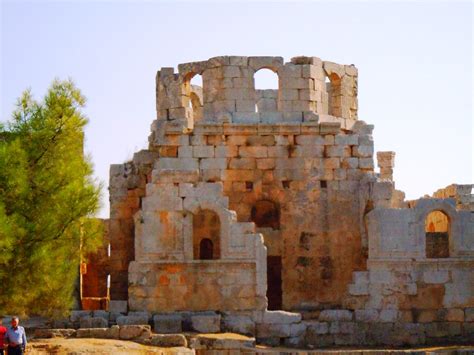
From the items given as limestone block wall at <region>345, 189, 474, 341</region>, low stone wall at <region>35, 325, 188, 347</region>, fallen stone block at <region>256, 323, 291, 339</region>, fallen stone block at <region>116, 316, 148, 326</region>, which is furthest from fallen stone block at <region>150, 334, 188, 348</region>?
limestone block wall at <region>345, 189, 474, 341</region>

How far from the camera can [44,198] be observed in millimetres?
20234

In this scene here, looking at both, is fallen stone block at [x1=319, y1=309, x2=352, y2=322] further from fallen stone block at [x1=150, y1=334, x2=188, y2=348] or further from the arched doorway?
fallen stone block at [x1=150, y1=334, x2=188, y2=348]

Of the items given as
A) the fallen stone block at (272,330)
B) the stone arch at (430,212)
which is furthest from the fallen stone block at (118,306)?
the stone arch at (430,212)

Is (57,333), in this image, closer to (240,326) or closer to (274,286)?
(240,326)

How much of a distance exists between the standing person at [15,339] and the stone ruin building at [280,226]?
14.3 feet

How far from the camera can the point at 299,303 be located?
2438cm

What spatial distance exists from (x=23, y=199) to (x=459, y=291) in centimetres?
924

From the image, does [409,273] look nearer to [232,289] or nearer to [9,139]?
[232,289]

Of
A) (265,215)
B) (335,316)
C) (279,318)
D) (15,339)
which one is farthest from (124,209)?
(15,339)

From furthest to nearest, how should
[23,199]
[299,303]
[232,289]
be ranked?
[299,303], [232,289], [23,199]

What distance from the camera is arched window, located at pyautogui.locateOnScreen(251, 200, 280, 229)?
25.4 m

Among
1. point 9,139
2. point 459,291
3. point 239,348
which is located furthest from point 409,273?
point 9,139

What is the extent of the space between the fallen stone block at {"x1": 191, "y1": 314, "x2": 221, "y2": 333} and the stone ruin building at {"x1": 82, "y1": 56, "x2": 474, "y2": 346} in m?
0.07

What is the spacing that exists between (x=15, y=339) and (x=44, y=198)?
3083 mm
